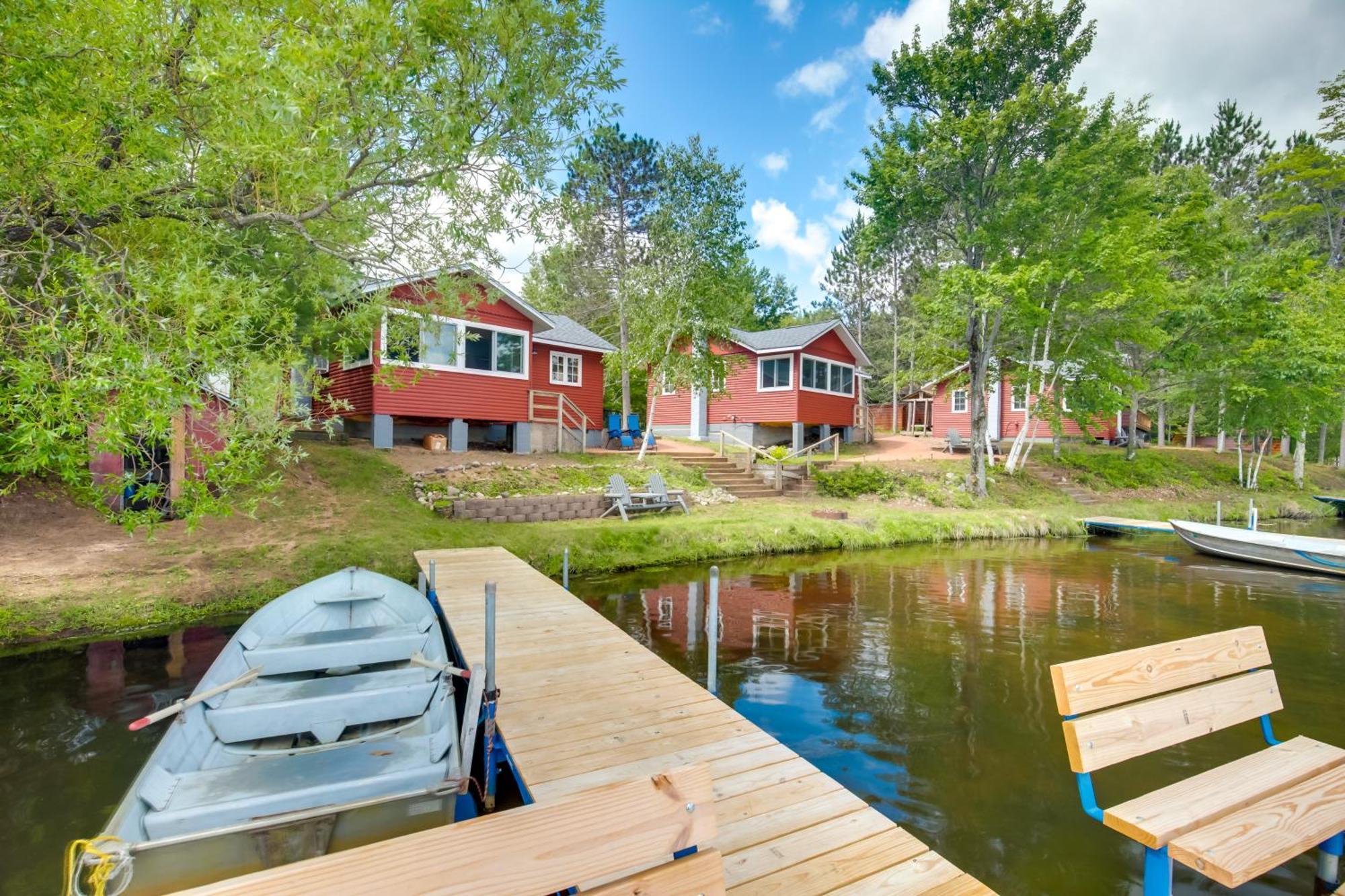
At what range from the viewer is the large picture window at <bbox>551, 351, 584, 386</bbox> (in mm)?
19719

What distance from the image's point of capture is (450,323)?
16234 mm

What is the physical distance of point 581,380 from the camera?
20.4 m

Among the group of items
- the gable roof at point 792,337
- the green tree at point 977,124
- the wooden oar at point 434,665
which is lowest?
the wooden oar at point 434,665

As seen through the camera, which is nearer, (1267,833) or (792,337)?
(1267,833)

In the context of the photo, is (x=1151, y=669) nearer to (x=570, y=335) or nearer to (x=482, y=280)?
(x=482, y=280)

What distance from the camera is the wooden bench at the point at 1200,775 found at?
214 cm

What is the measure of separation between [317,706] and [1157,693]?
475cm

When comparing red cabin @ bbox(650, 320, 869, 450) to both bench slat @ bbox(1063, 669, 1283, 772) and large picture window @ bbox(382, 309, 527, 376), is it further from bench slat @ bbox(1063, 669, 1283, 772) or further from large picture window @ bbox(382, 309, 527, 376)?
bench slat @ bbox(1063, 669, 1283, 772)

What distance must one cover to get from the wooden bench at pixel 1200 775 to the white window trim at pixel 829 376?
21656 millimetres

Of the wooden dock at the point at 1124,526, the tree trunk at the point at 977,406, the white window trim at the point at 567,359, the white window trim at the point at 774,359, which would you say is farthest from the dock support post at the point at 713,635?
the white window trim at the point at 774,359

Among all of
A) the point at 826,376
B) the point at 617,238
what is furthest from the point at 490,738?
the point at 617,238

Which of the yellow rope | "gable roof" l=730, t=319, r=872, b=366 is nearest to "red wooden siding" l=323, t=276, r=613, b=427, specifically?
"gable roof" l=730, t=319, r=872, b=366

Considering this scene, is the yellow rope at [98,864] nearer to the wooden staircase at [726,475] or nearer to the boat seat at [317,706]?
the boat seat at [317,706]

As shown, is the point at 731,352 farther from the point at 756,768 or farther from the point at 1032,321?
the point at 756,768
